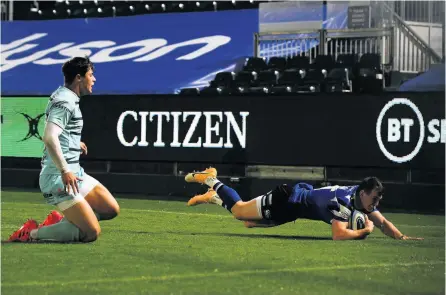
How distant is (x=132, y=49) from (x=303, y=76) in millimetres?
5979

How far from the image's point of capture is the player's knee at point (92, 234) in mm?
10992

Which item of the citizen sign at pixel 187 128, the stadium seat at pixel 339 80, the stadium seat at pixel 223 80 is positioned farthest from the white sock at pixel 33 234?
the stadium seat at pixel 223 80

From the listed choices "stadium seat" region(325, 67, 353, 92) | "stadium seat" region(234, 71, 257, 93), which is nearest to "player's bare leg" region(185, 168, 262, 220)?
"stadium seat" region(325, 67, 353, 92)

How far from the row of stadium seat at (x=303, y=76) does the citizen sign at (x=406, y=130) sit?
1837 mm

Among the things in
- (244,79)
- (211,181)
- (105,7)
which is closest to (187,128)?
(244,79)

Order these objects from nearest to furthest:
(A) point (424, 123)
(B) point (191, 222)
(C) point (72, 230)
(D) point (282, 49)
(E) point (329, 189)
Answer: (C) point (72, 230) → (E) point (329, 189) → (B) point (191, 222) → (A) point (424, 123) → (D) point (282, 49)

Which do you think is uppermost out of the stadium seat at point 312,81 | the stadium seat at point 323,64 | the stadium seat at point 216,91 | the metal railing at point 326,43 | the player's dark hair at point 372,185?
the metal railing at point 326,43

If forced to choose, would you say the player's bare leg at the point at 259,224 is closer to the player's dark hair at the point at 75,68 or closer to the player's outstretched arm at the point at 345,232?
the player's outstretched arm at the point at 345,232

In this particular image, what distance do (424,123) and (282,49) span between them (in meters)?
7.15

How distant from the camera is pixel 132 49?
26141 mm

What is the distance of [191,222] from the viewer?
15.0 m

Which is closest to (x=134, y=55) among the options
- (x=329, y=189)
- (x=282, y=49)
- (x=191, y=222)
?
(x=282, y=49)

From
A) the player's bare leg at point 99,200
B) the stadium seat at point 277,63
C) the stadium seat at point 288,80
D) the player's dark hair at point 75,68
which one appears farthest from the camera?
the stadium seat at point 277,63

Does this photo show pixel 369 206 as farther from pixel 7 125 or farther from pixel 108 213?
pixel 7 125
